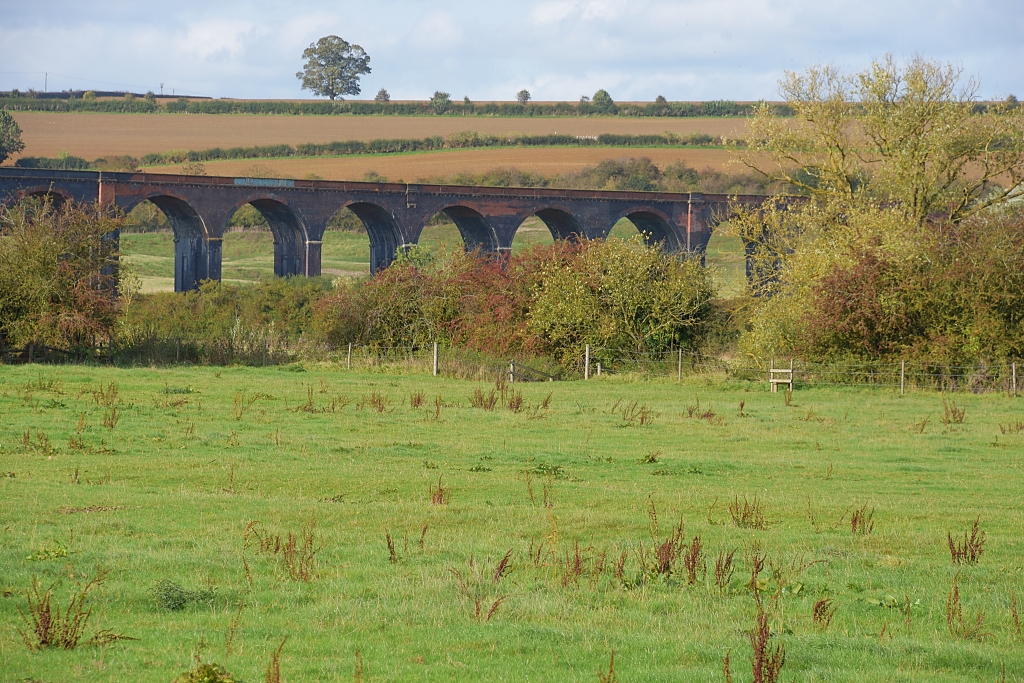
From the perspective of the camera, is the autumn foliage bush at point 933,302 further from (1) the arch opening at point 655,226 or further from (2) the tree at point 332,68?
(2) the tree at point 332,68

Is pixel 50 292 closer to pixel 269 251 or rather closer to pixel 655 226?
pixel 655 226

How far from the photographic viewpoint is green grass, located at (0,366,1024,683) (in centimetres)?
688

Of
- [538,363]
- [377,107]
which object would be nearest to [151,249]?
[538,363]

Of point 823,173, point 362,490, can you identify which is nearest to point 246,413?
point 362,490

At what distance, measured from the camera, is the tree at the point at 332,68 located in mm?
146375

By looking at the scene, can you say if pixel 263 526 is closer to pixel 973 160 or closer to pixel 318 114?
pixel 973 160

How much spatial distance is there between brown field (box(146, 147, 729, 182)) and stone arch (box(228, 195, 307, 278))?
24204 millimetres

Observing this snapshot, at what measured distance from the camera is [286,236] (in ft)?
207

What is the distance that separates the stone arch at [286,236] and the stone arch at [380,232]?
338 cm

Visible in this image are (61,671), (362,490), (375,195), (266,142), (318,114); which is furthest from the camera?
(318,114)

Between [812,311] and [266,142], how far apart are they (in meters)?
82.0

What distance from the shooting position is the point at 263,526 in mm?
10320

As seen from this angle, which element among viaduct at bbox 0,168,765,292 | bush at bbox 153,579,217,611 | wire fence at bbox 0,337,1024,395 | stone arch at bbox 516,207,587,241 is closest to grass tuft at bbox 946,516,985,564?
bush at bbox 153,579,217,611

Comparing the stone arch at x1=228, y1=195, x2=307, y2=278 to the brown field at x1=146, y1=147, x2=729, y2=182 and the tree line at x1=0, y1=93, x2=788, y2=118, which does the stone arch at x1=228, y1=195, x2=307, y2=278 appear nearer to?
the brown field at x1=146, y1=147, x2=729, y2=182
